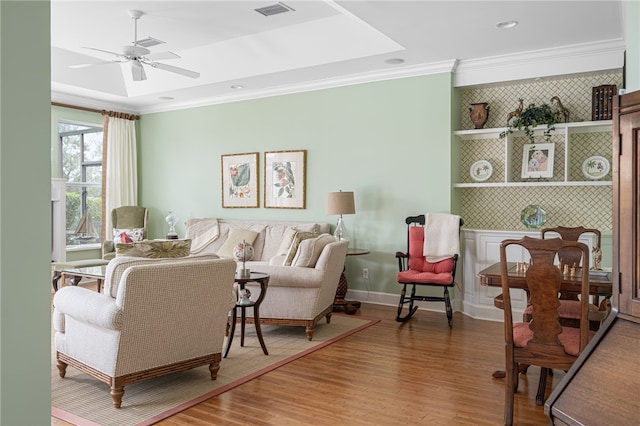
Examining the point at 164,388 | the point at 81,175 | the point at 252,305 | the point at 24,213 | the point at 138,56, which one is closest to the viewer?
the point at 24,213

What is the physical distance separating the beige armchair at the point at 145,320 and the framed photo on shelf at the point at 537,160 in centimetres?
366

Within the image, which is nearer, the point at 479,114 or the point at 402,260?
the point at 479,114

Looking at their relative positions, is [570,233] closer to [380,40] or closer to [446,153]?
[446,153]

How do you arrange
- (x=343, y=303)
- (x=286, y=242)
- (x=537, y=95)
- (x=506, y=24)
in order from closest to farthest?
1. (x=506, y=24)
2. (x=537, y=95)
3. (x=343, y=303)
4. (x=286, y=242)

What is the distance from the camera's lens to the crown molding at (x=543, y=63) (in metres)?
5.05

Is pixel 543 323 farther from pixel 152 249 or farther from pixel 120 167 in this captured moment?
pixel 120 167

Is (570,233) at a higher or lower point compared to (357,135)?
lower

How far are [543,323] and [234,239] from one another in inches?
182

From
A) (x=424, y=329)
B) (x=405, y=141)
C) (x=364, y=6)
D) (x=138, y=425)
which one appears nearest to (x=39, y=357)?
(x=138, y=425)

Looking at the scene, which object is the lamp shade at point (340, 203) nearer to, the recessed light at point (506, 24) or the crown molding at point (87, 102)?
the recessed light at point (506, 24)

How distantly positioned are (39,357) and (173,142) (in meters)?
7.17

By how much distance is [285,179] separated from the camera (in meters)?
7.01

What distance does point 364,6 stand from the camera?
4164 mm

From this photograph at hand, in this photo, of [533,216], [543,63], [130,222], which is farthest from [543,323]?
[130,222]
